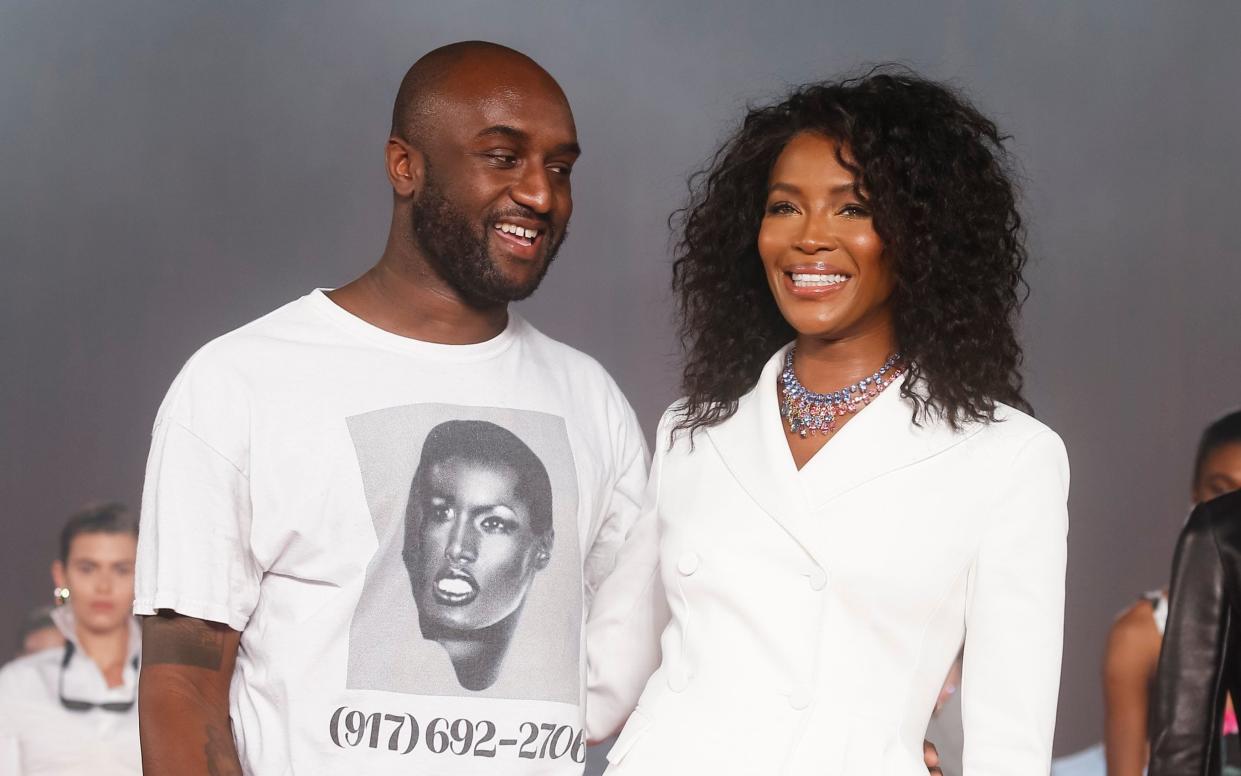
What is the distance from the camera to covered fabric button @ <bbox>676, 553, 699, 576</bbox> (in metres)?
2.13

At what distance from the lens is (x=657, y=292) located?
16.8 ft

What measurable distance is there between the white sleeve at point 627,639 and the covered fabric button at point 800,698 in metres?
0.44

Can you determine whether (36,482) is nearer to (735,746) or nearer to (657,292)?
(657,292)

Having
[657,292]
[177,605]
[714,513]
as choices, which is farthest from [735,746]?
[657,292]

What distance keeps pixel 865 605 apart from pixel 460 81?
1099 mm

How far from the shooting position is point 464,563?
7.69 feet

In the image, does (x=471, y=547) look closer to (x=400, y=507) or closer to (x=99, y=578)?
(x=400, y=507)

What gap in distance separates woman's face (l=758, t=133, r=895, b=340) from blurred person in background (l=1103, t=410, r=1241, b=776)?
2.15 meters

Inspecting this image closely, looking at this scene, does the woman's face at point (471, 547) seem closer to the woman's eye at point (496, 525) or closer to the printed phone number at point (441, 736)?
the woman's eye at point (496, 525)

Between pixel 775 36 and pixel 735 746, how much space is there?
136 inches

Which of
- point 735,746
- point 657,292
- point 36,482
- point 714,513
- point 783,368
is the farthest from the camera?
point 657,292

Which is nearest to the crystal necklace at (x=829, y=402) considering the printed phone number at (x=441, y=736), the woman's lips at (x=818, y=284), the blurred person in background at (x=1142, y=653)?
the woman's lips at (x=818, y=284)

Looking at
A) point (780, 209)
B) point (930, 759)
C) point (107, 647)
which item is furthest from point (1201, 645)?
point (107, 647)

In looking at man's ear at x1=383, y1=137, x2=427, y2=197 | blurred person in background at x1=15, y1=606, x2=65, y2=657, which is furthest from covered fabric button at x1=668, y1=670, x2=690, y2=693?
blurred person in background at x1=15, y1=606, x2=65, y2=657
